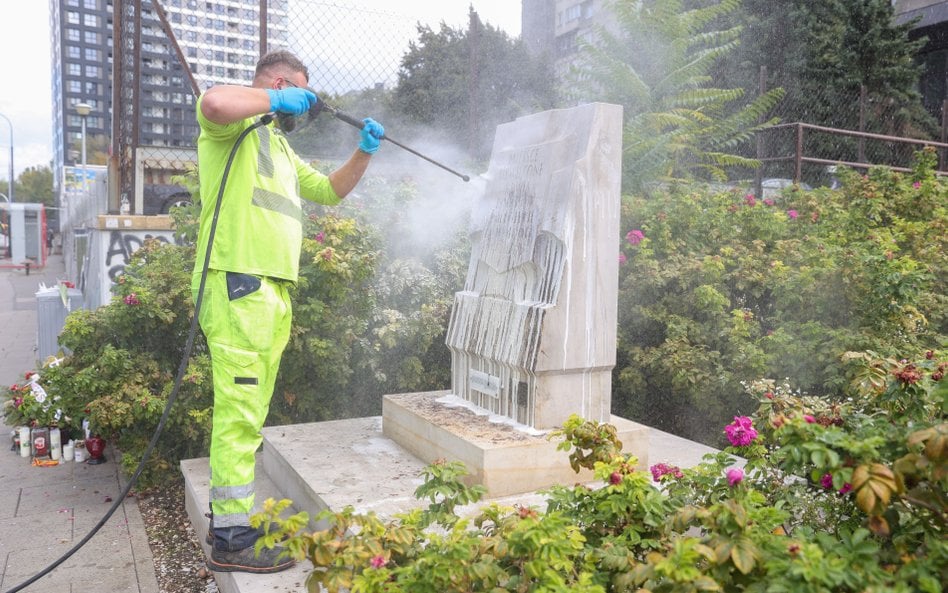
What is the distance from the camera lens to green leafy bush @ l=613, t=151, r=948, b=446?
466cm

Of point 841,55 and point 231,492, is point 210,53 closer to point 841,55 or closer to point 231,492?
point 231,492

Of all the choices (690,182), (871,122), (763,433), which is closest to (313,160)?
(690,182)

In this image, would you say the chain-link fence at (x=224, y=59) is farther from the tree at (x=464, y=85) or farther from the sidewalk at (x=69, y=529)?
the sidewalk at (x=69, y=529)

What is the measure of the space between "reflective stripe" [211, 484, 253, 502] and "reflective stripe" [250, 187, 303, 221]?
1121mm

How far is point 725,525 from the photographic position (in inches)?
73.9

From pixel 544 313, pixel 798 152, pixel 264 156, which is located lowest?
pixel 544 313

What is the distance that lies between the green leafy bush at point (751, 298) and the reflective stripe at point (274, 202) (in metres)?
2.74

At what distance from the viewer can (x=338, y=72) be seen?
26.9 ft

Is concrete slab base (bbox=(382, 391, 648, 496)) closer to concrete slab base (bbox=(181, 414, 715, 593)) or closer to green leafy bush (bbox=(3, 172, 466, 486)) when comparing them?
concrete slab base (bbox=(181, 414, 715, 593))

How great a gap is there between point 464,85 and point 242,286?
21.1ft

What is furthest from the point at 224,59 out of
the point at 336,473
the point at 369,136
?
the point at 336,473

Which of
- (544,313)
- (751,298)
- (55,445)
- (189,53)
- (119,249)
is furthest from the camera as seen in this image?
(189,53)

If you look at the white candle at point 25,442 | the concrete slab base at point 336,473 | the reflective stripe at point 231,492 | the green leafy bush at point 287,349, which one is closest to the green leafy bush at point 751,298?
the concrete slab base at point 336,473

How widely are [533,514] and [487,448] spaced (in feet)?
4.15
